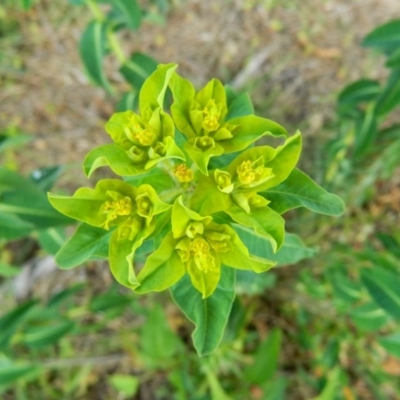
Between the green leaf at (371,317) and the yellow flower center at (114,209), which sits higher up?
the yellow flower center at (114,209)

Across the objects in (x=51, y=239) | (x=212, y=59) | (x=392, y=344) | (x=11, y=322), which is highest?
(x=392, y=344)

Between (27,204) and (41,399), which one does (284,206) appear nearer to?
(27,204)

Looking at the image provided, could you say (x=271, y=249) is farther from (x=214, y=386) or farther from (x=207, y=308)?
(x=214, y=386)

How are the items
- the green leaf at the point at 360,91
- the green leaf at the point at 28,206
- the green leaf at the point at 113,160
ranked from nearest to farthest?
the green leaf at the point at 113,160 → the green leaf at the point at 28,206 → the green leaf at the point at 360,91

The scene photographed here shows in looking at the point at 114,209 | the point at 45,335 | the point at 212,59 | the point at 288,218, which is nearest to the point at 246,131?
the point at 114,209

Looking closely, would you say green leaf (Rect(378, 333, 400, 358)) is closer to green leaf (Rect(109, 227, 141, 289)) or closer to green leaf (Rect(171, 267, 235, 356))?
green leaf (Rect(171, 267, 235, 356))

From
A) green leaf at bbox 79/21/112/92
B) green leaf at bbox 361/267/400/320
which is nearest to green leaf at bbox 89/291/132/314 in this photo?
green leaf at bbox 79/21/112/92

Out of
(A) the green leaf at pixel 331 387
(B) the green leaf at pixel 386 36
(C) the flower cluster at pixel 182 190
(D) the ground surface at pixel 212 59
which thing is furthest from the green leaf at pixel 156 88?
(D) the ground surface at pixel 212 59

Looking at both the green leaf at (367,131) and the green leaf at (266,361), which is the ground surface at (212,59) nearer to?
the green leaf at (367,131)

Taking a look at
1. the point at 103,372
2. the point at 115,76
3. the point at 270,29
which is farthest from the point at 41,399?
the point at 270,29
